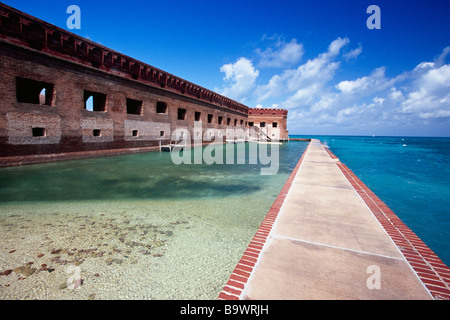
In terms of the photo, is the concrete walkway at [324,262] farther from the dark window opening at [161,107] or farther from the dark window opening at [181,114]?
the dark window opening at [181,114]

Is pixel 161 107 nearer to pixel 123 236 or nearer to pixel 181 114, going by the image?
pixel 181 114

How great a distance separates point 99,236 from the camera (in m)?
3.46

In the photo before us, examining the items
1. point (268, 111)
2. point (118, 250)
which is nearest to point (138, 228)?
point (118, 250)

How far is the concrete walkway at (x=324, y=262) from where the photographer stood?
1.97 m

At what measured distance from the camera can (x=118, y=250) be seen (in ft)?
10.0

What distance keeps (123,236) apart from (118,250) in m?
0.46

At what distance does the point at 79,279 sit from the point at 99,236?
1.13 metres

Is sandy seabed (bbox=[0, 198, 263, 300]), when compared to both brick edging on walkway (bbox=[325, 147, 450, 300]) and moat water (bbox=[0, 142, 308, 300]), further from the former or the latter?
brick edging on walkway (bbox=[325, 147, 450, 300])

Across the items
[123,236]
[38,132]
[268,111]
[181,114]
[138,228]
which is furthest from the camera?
[268,111]

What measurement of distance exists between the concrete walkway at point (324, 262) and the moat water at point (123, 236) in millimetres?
464

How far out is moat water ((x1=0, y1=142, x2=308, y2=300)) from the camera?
234cm

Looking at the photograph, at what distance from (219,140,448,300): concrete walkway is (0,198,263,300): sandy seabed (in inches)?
18.7
